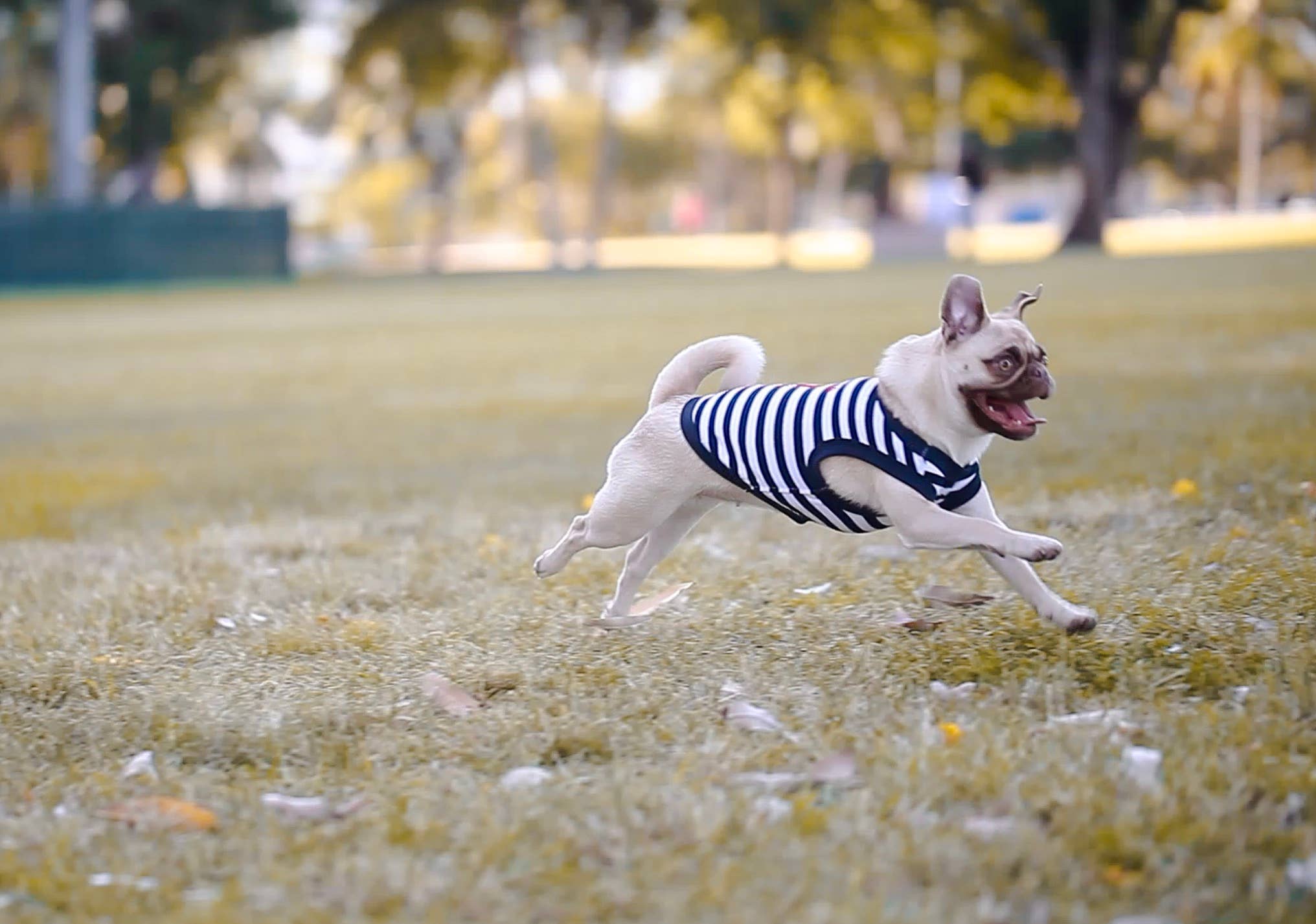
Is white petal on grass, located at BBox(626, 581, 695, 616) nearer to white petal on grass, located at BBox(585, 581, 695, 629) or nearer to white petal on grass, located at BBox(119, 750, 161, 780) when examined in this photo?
white petal on grass, located at BBox(585, 581, 695, 629)

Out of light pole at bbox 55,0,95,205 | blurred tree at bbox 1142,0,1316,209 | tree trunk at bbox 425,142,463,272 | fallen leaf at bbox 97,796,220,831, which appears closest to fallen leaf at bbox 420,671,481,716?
fallen leaf at bbox 97,796,220,831

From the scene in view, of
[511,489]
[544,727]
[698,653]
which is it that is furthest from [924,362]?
[511,489]

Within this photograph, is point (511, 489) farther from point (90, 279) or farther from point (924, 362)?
point (90, 279)

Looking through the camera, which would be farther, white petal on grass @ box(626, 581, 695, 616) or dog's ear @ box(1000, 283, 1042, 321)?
white petal on grass @ box(626, 581, 695, 616)

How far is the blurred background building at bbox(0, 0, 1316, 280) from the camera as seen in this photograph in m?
46.2

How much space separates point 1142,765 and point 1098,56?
44262 mm

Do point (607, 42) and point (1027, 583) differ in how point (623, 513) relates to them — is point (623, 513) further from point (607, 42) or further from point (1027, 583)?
point (607, 42)

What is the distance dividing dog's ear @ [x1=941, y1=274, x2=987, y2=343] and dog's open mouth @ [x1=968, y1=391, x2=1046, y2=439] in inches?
7.4

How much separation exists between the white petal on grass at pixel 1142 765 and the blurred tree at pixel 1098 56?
140 ft

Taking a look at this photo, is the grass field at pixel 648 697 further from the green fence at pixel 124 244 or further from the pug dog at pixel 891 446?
the green fence at pixel 124 244

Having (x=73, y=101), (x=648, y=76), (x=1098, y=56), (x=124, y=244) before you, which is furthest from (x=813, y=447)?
(x=648, y=76)

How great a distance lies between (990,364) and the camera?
15.4 feet

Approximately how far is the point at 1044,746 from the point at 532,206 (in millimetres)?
100102

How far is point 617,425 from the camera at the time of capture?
1154 cm
